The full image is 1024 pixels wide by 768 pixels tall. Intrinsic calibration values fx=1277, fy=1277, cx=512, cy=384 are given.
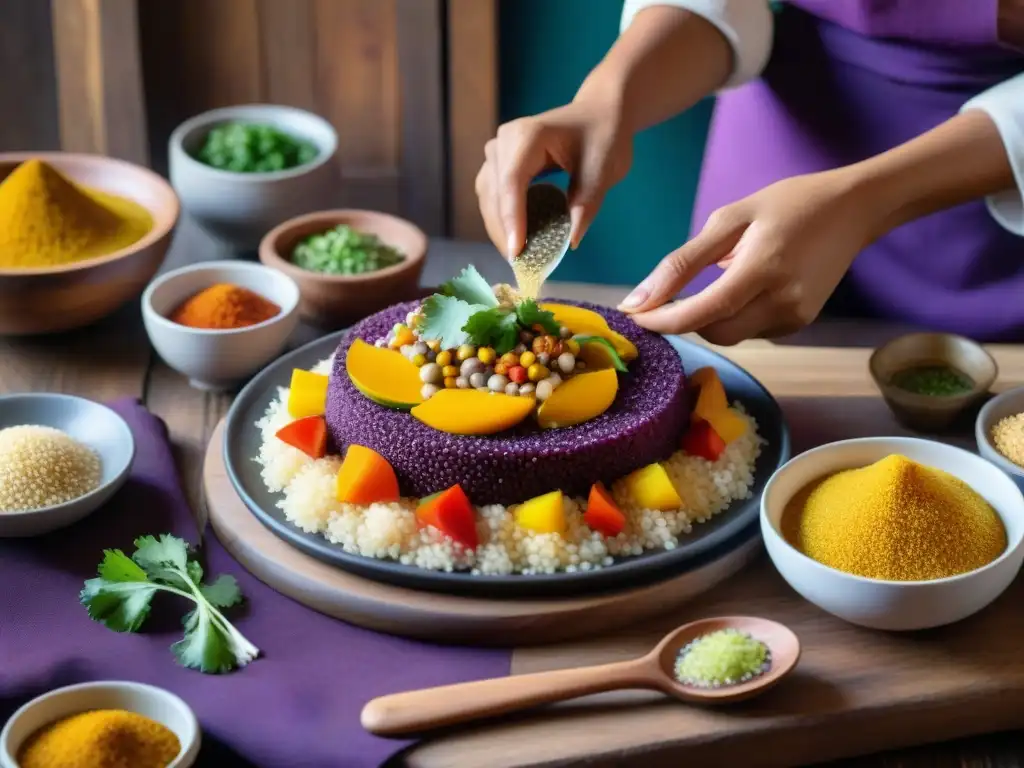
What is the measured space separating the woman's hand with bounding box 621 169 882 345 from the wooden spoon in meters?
0.47

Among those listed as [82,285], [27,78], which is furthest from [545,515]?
[27,78]

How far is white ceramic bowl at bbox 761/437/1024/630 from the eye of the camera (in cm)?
138

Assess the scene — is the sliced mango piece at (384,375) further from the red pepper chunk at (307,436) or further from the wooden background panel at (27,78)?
the wooden background panel at (27,78)

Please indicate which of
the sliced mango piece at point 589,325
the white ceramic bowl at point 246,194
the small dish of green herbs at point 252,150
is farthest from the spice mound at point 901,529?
the small dish of green herbs at point 252,150

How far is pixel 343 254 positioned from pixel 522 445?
Answer: 2.54 ft

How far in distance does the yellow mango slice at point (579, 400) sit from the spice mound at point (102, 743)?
1.90ft

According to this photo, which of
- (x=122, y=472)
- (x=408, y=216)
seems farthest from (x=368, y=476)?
(x=408, y=216)

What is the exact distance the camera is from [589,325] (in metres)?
1.76

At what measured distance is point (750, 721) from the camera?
1.36 m

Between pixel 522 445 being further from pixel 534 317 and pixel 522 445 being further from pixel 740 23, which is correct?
pixel 740 23

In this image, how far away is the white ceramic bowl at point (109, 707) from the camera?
1.30 meters

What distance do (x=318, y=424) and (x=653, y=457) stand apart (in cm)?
45

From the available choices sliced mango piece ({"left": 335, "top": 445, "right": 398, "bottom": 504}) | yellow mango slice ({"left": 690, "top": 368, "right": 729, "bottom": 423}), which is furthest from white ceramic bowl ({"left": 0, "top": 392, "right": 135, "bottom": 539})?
yellow mango slice ({"left": 690, "top": 368, "right": 729, "bottom": 423})

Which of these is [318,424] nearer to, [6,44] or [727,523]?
[727,523]
